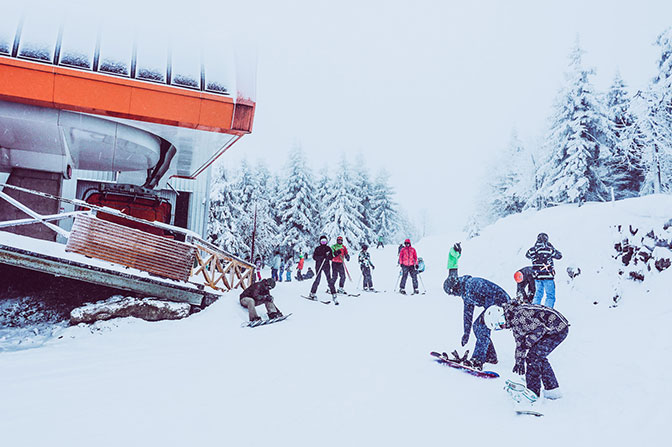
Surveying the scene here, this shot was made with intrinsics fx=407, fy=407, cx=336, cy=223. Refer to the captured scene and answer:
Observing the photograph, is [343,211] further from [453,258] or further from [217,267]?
[217,267]

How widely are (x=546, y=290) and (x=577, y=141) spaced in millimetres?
20348

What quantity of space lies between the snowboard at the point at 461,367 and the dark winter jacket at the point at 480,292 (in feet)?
2.61

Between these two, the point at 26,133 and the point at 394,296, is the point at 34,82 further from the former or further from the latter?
the point at 394,296

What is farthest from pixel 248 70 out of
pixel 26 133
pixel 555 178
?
pixel 555 178

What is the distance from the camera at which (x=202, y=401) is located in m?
4.30

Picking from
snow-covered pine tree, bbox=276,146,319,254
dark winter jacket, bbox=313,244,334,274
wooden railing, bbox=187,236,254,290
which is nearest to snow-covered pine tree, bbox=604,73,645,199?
snow-covered pine tree, bbox=276,146,319,254

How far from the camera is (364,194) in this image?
132 feet

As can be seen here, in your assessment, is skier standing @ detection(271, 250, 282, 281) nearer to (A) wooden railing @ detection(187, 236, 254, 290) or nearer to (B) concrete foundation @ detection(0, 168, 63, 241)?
(A) wooden railing @ detection(187, 236, 254, 290)

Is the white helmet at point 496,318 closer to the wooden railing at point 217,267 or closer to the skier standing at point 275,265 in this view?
the wooden railing at point 217,267

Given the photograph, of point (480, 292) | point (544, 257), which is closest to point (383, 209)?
point (544, 257)

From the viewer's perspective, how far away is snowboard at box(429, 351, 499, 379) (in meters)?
5.24

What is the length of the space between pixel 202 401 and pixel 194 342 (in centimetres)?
288

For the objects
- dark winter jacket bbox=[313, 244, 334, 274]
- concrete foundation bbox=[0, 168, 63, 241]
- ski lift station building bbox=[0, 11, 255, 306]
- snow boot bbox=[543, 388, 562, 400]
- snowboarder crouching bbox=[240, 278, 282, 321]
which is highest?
ski lift station building bbox=[0, 11, 255, 306]

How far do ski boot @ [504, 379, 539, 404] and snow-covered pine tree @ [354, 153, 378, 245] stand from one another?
3411 cm
